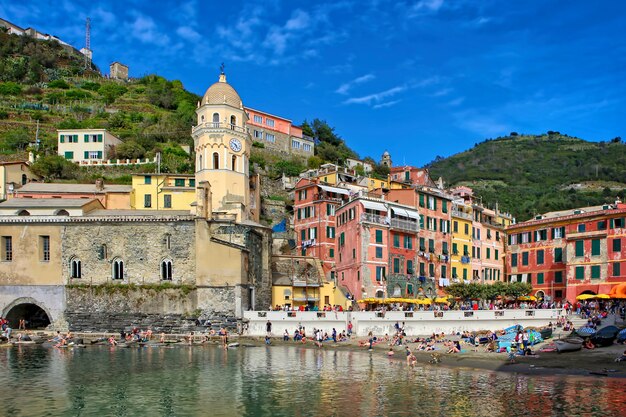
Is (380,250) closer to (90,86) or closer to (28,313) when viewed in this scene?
(28,313)

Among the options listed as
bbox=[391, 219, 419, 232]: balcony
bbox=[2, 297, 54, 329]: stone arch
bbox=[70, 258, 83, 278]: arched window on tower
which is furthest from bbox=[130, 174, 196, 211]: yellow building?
bbox=[391, 219, 419, 232]: balcony

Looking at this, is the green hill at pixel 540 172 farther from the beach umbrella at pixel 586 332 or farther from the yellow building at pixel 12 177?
the yellow building at pixel 12 177

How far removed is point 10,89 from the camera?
118 metres

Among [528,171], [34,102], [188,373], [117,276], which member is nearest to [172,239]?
[117,276]

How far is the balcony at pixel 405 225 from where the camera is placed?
201 ft

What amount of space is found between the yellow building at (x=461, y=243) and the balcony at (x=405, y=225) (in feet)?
22.5

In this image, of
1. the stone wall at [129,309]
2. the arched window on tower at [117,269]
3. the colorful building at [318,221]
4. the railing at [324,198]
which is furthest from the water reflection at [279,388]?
the railing at [324,198]

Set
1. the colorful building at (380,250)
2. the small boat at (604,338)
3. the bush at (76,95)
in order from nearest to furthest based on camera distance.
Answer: the small boat at (604,338)
the colorful building at (380,250)
the bush at (76,95)

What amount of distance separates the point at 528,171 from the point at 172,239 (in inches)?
4966

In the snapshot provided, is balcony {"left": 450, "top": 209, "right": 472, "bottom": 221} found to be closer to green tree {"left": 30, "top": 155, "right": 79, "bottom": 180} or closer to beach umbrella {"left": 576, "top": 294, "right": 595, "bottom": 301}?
beach umbrella {"left": 576, "top": 294, "right": 595, "bottom": 301}

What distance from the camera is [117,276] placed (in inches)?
2165

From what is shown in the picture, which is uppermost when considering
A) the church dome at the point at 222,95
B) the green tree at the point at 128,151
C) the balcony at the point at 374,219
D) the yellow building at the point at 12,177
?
the church dome at the point at 222,95

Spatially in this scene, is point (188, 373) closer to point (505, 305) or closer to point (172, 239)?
point (172, 239)

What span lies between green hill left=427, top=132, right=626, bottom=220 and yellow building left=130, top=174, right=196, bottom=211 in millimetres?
56706
